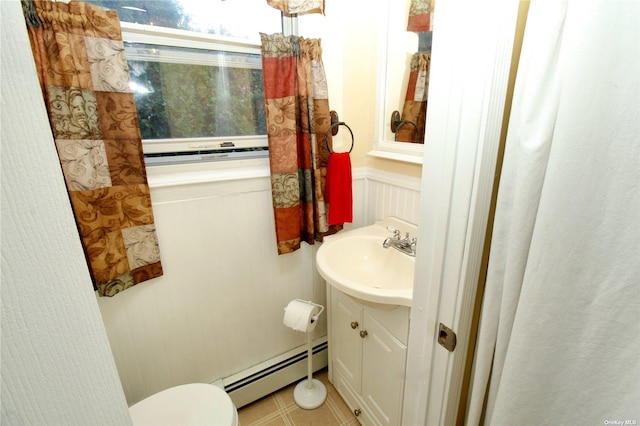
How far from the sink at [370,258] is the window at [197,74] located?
57cm

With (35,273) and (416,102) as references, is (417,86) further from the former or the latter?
(35,273)

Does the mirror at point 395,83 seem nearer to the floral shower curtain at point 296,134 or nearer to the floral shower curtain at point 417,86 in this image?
the floral shower curtain at point 417,86

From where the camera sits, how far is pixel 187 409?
1.10m

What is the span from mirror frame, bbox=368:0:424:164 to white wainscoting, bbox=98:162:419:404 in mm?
110

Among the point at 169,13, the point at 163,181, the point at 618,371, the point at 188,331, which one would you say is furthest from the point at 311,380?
the point at 169,13

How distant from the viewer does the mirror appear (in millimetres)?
1300

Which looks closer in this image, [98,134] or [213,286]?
[98,134]

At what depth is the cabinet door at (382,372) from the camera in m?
1.13

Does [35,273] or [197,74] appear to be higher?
[197,74]

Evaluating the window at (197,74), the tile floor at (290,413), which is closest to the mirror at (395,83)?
the window at (197,74)

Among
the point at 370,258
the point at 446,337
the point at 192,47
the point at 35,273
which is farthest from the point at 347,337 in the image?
the point at 192,47

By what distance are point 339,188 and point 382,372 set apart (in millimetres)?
827

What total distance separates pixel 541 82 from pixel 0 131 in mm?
663

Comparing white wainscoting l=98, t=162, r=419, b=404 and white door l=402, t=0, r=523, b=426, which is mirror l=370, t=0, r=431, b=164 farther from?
white door l=402, t=0, r=523, b=426
